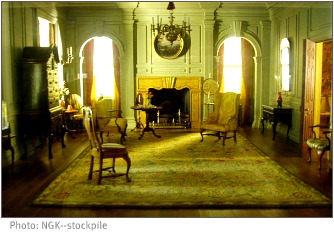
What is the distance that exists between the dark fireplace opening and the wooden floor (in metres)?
2.62

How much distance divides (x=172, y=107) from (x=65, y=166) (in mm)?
5074

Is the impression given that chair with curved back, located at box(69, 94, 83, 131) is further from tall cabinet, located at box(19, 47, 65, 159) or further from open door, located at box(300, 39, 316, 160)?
open door, located at box(300, 39, 316, 160)

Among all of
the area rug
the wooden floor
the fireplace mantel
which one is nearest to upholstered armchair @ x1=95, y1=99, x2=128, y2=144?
the wooden floor

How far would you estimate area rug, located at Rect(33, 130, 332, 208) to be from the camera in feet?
13.8

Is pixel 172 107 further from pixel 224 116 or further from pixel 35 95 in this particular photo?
pixel 35 95

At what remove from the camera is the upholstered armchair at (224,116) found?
Answer: 783cm

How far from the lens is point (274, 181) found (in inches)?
199

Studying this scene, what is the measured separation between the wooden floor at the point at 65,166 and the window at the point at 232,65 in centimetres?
296

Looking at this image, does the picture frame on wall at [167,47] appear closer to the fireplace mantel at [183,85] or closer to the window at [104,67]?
the fireplace mantel at [183,85]

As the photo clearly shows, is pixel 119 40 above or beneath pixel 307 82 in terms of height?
above

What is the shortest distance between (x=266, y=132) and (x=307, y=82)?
3.05m

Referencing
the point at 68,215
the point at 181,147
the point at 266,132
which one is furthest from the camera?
the point at 266,132
